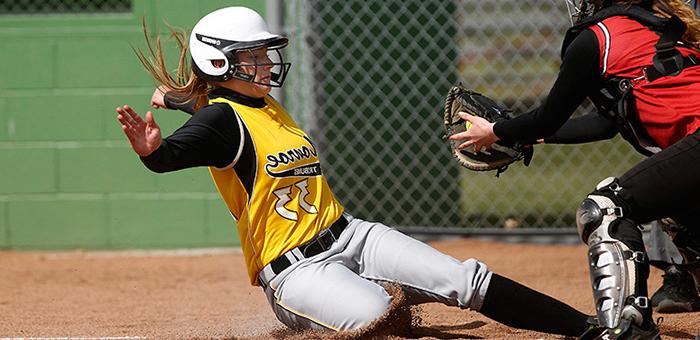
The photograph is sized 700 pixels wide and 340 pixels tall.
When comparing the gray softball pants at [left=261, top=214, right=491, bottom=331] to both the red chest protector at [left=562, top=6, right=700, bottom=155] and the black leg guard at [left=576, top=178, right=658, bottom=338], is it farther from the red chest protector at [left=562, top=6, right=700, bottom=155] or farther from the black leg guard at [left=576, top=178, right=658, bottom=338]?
the red chest protector at [left=562, top=6, right=700, bottom=155]

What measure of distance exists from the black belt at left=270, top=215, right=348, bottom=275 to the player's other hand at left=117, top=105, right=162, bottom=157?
28.8 inches

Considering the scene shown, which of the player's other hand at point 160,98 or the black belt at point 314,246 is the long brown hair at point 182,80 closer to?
the player's other hand at point 160,98

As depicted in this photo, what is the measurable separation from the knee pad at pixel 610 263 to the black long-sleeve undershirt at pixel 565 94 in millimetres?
325

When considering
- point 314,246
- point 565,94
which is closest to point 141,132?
point 314,246

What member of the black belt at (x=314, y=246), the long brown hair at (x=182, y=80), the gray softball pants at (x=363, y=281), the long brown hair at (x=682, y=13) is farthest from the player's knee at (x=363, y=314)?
the long brown hair at (x=682, y=13)

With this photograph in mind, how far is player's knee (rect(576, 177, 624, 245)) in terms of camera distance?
3811 millimetres

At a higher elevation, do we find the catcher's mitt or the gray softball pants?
the catcher's mitt

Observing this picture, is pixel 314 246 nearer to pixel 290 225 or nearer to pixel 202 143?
pixel 290 225

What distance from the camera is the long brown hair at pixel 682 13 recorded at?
13.1 ft

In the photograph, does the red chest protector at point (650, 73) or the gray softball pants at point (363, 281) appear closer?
the red chest protector at point (650, 73)

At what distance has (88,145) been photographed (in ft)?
25.9

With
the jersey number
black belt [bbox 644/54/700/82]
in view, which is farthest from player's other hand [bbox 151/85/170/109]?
black belt [bbox 644/54/700/82]

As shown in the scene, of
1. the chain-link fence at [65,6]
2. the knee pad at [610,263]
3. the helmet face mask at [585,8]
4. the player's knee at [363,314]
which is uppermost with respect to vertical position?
the helmet face mask at [585,8]

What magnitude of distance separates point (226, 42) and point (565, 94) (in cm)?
137
